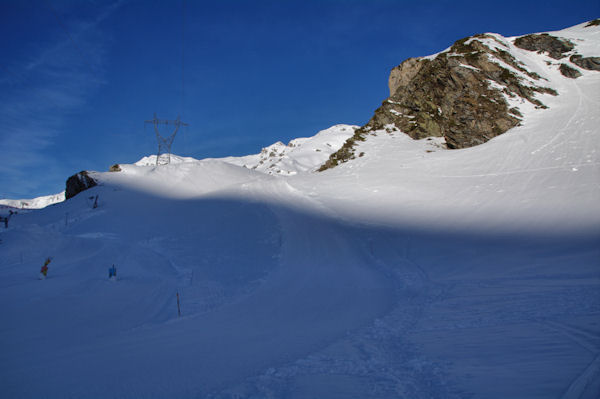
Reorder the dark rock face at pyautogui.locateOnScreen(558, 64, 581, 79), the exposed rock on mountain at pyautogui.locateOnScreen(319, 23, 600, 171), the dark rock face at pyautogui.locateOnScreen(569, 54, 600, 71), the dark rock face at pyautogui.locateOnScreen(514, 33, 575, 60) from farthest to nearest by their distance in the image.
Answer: the dark rock face at pyautogui.locateOnScreen(514, 33, 575, 60)
the dark rock face at pyautogui.locateOnScreen(569, 54, 600, 71)
the dark rock face at pyautogui.locateOnScreen(558, 64, 581, 79)
the exposed rock on mountain at pyautogui.locateOnScreen(319, 23, 600, 171)

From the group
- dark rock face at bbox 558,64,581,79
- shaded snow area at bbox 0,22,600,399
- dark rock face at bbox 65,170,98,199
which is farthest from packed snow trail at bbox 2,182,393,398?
dark rock face at bbox 558,64,581,79

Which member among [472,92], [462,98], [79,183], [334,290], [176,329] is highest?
[472,92]

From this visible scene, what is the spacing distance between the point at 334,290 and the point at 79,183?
138ft

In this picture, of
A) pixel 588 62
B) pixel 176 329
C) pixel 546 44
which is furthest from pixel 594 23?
pixel 176 329

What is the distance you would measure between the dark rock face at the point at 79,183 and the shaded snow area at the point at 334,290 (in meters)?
7.81

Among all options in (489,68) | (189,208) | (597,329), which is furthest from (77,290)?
(489,68)

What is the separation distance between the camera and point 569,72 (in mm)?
48531

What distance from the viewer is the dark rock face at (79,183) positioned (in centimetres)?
4192

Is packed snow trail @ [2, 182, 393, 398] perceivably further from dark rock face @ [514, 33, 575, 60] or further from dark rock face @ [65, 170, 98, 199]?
dark rock face @ [514, 33, 575, 60]

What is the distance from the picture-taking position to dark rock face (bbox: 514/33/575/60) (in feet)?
177

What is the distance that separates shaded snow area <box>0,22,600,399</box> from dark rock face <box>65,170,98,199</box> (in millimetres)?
7807

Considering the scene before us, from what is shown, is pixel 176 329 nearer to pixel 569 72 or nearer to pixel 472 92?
pixel 472 92

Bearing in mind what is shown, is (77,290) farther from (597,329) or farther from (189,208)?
(189,208)

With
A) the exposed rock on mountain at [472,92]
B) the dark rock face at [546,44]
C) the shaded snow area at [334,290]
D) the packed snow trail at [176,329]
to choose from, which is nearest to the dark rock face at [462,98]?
the exposed rock on mountain at [472,92]
